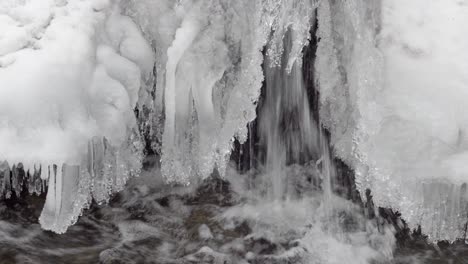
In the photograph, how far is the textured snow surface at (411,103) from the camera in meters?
3.09

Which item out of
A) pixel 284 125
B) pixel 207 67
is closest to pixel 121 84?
pixel 207 67

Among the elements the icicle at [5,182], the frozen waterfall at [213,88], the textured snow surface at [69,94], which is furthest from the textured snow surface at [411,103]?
the icicle at [5,182]

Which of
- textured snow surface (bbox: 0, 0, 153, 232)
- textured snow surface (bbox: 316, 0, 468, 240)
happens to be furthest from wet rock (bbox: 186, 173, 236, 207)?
textured snow surface (bbox: 316, 0, 468, 240)

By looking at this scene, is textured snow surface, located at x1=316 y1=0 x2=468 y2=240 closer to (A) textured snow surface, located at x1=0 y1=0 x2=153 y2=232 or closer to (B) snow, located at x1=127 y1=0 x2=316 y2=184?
(B) snow, located at x1=127 y1=0 x2=316 y2=184

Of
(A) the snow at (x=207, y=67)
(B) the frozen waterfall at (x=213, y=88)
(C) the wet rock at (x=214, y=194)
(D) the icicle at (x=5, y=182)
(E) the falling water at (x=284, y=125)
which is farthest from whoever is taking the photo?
(C) the wet rock at (x=214, y=194)

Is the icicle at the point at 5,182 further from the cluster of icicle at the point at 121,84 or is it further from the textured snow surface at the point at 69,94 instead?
the textured snow surface at the point at 69,94

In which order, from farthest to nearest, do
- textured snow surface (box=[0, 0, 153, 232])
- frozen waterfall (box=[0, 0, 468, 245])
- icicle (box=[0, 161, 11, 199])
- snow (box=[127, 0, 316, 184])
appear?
icicle (box=[0, 161, 11, 199]), snow (box=[127, 0, 316, 184]), frozen waterfall (box=[0, 0, 468, 245]), textured snow surface (box=[0, 0, 153, 232])

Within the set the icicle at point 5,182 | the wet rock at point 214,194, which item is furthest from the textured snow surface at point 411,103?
the icicle at point 5,182

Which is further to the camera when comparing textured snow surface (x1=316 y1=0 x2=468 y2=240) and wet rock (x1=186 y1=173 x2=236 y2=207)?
wet rock (x1=186 y1=173 x2=236 y2=207)

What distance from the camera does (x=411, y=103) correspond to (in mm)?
3139

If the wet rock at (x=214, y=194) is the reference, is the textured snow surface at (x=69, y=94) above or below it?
above

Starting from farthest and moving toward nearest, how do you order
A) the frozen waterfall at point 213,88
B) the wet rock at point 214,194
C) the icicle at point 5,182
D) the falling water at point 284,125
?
1. the wet rock at point 214,194
2. the falling water at point 284,125
3. the icicle at point 5,182
4. the frozen waterfall at point 213,88

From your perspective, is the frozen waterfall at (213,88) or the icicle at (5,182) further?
the icicle at (5,182)

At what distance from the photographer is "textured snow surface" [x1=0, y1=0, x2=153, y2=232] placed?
2875 mm
